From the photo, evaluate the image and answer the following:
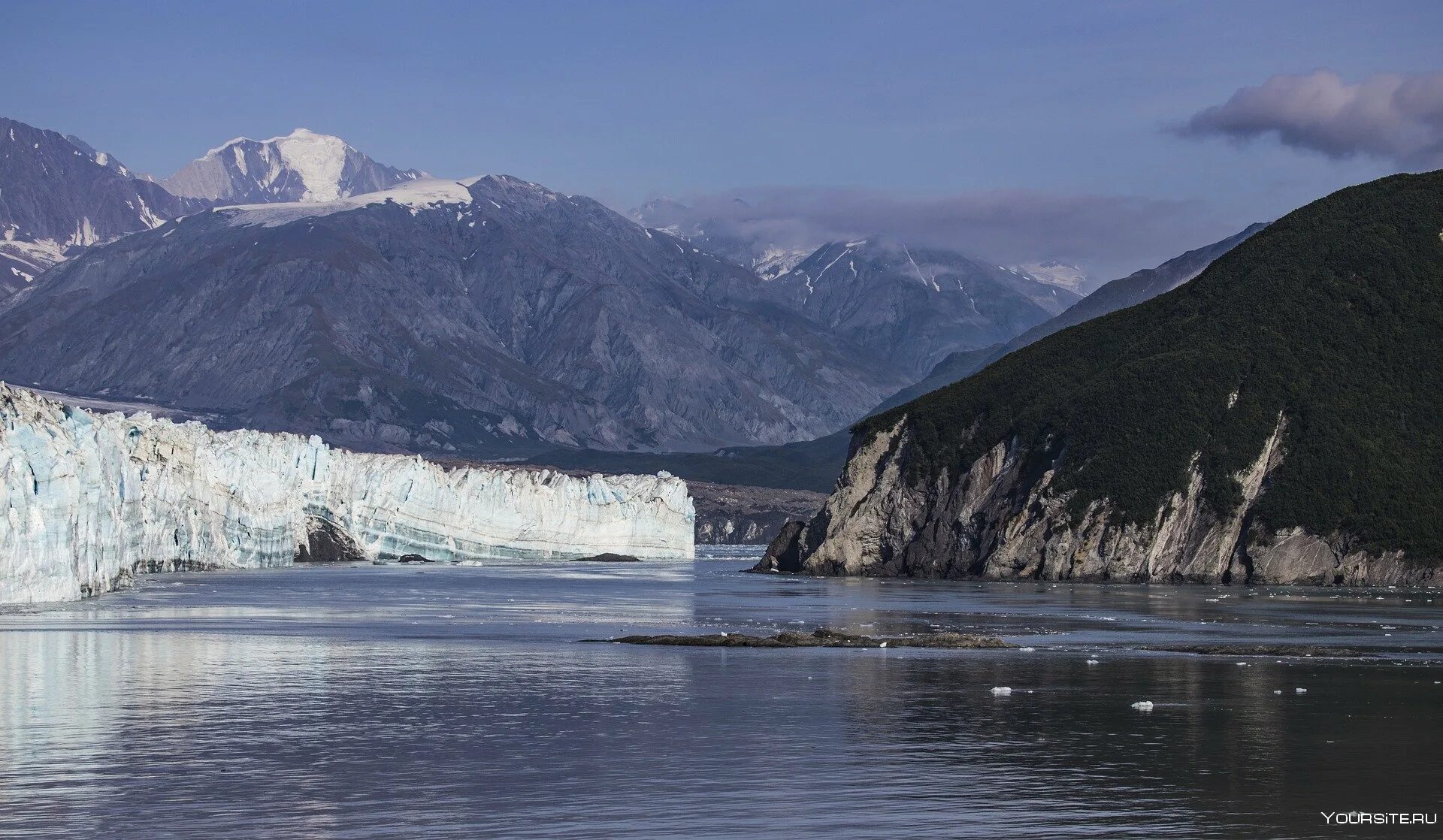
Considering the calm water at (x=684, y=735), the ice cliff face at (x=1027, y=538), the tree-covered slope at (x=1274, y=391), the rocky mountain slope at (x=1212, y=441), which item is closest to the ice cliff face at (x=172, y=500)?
the calm water at (x=684, y=735)

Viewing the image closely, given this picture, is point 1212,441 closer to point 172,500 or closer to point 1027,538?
point 1027,538

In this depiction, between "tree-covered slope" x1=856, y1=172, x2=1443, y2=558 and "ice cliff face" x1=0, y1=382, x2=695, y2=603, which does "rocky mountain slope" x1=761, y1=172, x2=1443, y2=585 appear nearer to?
"tree-covered slope" x1=856, y1=172, x2=1443, y2=558

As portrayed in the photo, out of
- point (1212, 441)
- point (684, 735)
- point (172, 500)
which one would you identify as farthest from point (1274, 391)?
point (684, 735)

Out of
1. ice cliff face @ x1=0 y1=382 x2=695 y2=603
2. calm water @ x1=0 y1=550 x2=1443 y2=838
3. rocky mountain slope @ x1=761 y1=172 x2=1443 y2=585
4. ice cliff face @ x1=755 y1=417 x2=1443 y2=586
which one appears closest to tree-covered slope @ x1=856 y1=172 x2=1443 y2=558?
rocky mountain slope @ x1=761 y1=172 x2=1443 y2=585

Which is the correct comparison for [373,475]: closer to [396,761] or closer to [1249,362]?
[1249,362]

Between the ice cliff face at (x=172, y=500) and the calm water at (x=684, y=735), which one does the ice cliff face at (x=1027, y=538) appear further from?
the calm water at (x=684, y=735)

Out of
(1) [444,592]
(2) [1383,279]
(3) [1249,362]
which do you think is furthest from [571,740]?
(2) [1383,279]

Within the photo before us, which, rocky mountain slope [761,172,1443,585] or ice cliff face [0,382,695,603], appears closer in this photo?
ice cliff face [0,382,695,603]
